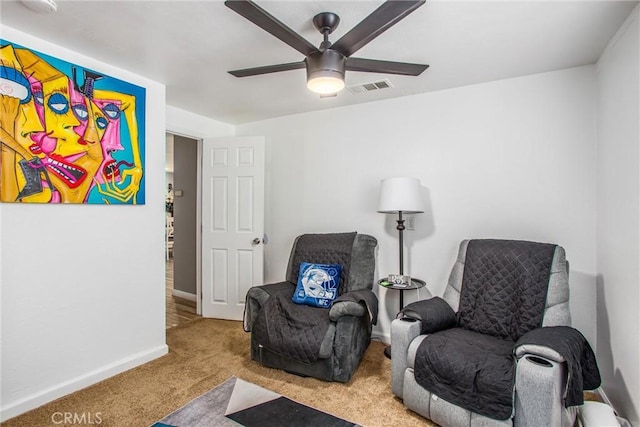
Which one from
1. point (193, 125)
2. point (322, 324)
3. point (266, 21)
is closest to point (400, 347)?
point (322, 324)

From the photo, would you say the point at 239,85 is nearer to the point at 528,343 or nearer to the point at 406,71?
the point at 406,71

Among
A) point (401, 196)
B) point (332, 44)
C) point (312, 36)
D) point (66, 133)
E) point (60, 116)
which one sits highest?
point (312, 36)

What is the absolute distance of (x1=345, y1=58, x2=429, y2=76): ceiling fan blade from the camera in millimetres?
1788

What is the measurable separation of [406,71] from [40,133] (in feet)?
7.59

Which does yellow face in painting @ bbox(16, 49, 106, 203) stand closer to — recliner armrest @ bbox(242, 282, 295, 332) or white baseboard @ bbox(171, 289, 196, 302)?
recliner armrest @ bbox(242, 282, 295, 332)

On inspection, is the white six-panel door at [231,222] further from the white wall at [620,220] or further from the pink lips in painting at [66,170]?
the white wall at [620,220]

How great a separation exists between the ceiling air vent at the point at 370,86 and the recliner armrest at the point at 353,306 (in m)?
1.76

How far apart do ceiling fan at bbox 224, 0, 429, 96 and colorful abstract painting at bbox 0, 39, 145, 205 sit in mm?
1234

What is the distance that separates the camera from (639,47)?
5.54ft

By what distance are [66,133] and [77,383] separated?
1721 mm

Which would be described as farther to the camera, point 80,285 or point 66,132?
point 80,285

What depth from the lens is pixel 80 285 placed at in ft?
7.63

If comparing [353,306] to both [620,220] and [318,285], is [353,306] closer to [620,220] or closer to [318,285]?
[318,285]

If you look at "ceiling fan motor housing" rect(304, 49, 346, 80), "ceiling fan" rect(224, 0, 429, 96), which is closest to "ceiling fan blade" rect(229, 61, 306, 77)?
"ceiling fan" rect(224, 0, 429, 96)
